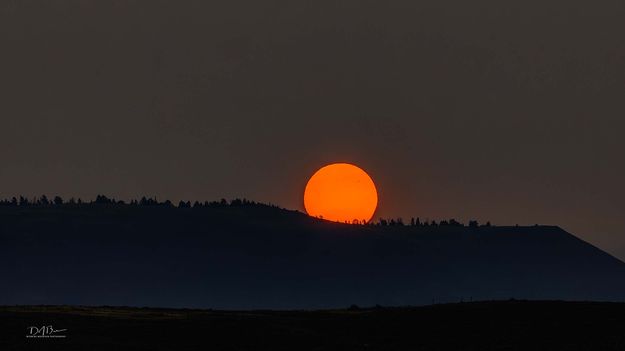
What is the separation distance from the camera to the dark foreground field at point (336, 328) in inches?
3024

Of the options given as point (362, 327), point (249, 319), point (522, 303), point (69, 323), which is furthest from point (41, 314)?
point (522, 303)

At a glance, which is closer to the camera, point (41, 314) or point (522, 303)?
point (41, 314)

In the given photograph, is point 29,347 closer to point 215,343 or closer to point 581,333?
point 215,343

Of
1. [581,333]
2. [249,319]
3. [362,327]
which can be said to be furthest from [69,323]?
[581,333]

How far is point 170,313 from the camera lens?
91.5m

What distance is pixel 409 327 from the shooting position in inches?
3351

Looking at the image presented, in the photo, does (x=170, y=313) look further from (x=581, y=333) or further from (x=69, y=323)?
(x=581, y=333)

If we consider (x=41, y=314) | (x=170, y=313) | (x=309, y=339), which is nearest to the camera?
(x=309, y=339)

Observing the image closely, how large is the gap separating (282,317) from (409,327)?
27.3 feet

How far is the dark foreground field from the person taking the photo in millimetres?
76812

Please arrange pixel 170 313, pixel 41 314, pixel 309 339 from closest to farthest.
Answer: pixel 309 339 → pixel 41 314 → pixel 170 313

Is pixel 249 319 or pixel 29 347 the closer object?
pixel 29 347

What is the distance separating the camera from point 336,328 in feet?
277

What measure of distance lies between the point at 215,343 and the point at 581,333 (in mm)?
20321
